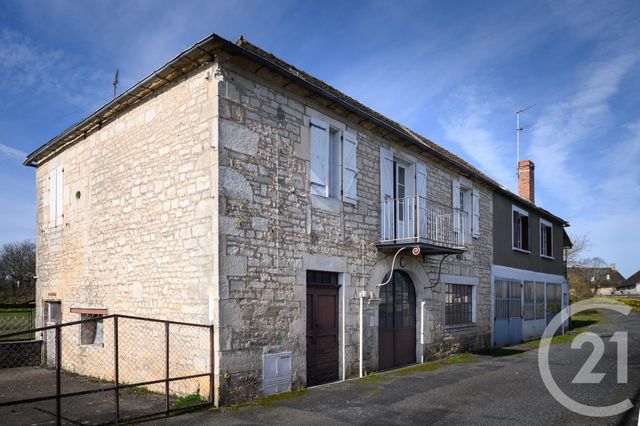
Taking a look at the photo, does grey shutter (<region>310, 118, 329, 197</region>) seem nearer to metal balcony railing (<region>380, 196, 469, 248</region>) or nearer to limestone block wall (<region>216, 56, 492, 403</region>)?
limestone block wall (<region>216, 56, 492, 403</region>)

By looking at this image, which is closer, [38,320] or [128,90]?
[128,90]

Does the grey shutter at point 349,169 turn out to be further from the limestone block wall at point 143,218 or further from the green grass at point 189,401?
the green grass at point 189,401

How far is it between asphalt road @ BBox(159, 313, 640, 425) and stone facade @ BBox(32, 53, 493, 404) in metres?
0.61

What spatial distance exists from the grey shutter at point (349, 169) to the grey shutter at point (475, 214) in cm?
563

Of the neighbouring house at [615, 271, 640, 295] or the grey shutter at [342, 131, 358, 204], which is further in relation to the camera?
the neighbouring house at [615, 271, 640, 295]

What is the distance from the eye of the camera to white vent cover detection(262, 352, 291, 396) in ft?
24.3

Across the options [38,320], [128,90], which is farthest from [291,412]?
[38,320]

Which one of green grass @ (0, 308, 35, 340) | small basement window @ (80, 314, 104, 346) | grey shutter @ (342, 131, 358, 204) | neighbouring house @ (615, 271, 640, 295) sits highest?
grey shutter @ (342, 131, 358, 204)

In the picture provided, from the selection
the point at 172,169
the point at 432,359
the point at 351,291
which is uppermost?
the point at 172,169

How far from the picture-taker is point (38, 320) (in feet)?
38.3

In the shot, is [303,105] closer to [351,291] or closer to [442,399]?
[351,291]

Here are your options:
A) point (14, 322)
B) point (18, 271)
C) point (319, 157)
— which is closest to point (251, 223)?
point (319, 157)

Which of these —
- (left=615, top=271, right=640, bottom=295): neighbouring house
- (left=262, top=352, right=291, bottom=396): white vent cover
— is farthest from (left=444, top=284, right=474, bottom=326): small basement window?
(left=615, top=271, right=640, bottom=295): neighbouring house

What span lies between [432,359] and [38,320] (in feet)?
30.4
